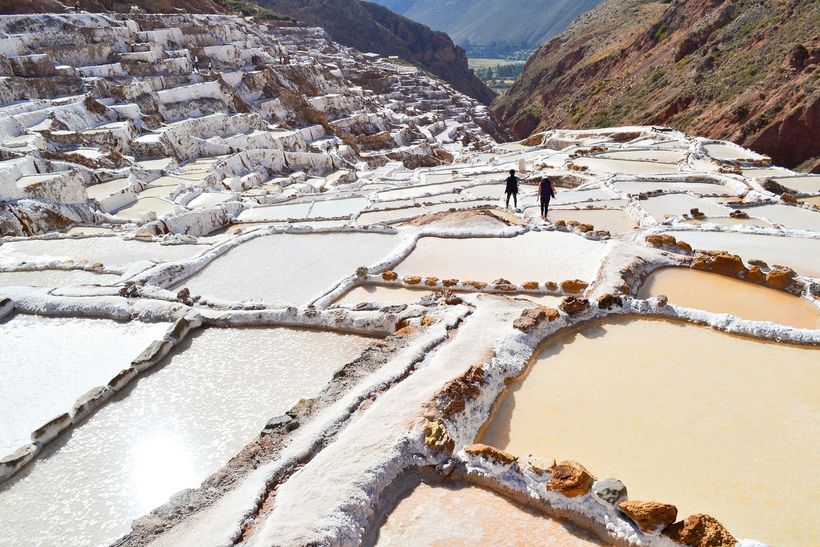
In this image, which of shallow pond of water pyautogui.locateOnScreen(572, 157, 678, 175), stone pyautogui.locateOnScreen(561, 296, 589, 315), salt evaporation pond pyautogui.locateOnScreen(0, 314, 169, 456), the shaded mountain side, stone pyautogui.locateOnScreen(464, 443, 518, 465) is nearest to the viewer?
stone pyautogui.locateOnScreen(464, 443, 518, 465)

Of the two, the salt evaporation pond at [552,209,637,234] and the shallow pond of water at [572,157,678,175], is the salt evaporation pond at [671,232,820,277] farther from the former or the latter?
the shallow pond of water at [572,157,678,175]

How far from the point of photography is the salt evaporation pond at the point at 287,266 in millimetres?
8516

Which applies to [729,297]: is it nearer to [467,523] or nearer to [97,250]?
[467,523]

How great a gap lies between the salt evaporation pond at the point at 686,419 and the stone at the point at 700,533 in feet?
0.97

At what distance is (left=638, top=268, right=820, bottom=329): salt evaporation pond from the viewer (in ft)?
21.8

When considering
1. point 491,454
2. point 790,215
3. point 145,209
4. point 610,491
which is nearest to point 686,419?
point 610,491

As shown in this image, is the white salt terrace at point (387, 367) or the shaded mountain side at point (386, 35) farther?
the shaded mountain side at point (386, 35)

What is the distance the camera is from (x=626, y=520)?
3.55m

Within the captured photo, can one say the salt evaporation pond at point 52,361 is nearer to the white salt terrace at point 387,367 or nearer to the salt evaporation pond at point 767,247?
the white salt terrace at point 387,367

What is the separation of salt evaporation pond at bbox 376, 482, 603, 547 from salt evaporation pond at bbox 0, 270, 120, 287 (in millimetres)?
7087

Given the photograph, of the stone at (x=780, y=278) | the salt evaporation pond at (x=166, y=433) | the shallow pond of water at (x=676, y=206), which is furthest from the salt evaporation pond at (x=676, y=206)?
the salt evaporation pond at (x=166, y=433)

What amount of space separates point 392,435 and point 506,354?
1676 millimetres

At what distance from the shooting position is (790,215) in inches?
469

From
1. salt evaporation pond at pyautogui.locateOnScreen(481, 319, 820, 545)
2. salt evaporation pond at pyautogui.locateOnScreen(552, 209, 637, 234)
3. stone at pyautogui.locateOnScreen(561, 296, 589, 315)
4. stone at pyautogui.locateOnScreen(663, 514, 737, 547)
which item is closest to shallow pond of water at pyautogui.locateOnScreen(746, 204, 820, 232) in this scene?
salt evaporation pond at pyautogui.locateOnScreen(552, 209, 637, 234)
